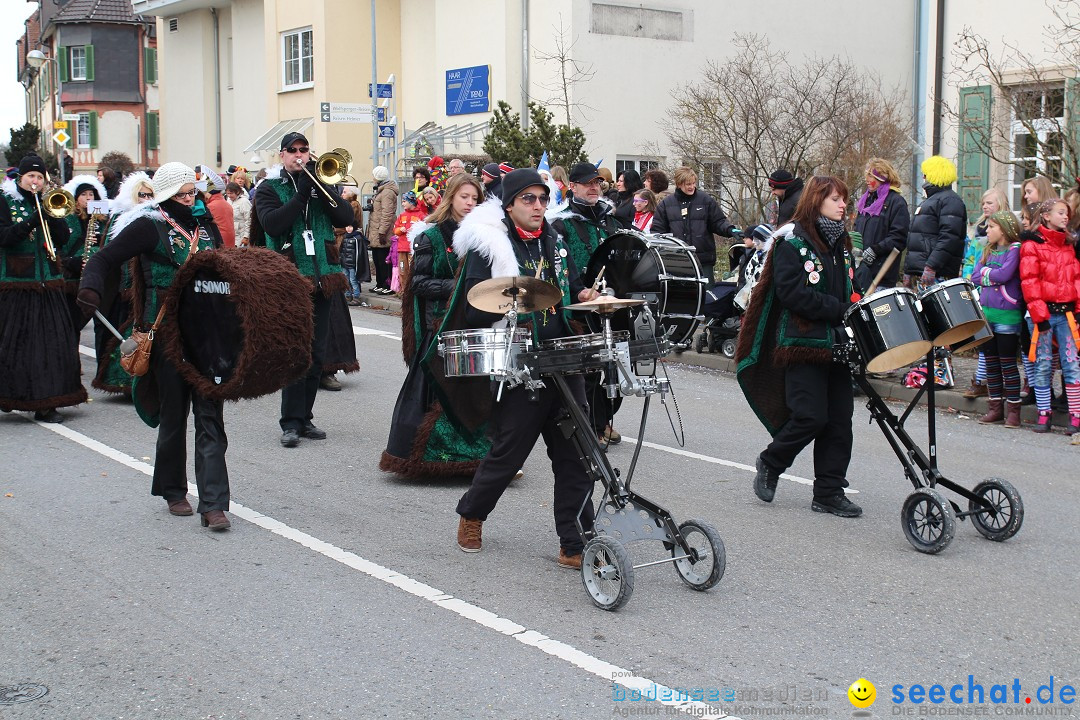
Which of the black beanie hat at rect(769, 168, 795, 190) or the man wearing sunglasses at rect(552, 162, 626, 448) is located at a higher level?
the black beanie hat at rect(769, 168, 795, 190)

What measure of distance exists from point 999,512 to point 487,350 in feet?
9.85

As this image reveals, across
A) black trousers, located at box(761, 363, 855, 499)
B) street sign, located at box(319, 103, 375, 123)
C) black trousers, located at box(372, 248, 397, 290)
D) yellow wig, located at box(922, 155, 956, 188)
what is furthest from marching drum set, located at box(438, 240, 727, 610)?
street sign, located at box(319, 103, 375, 123)

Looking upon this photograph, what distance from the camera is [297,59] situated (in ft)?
108

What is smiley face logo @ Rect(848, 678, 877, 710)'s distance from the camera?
4.32m

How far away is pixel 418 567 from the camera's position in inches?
235

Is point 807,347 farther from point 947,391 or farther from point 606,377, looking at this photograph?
point 947,391

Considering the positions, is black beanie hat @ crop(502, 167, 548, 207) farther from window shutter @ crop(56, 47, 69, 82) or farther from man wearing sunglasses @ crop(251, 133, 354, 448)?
window shutter @ crop(56, 47, 69, 82)

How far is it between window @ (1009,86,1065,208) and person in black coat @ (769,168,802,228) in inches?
204

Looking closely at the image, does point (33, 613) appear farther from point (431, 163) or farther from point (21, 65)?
point (21, 65)

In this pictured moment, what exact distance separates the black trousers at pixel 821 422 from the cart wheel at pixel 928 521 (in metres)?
Answer: 0.69

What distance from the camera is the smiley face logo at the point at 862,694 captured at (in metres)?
4.32

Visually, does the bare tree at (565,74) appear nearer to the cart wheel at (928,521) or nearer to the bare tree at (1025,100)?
the bare tree at (1025,100)

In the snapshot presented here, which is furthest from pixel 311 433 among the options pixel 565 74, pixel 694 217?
pixel 565 74

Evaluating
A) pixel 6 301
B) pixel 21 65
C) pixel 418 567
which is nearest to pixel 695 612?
pixel 418 567
